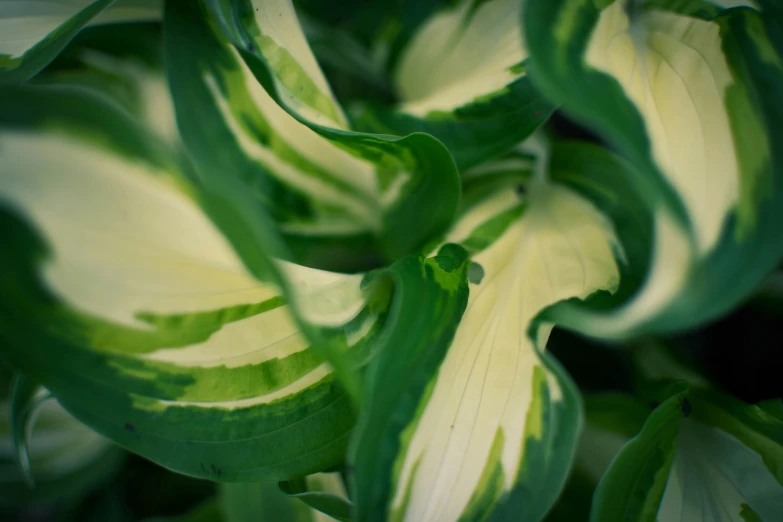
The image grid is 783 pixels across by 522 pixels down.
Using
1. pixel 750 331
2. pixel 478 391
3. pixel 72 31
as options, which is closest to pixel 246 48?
pixel 72 31

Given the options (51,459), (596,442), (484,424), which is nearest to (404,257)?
(484,424)

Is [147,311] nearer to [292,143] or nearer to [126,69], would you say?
[292,143]

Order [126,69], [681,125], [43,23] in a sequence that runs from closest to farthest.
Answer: [681,125] → [43,23] → [126,69]

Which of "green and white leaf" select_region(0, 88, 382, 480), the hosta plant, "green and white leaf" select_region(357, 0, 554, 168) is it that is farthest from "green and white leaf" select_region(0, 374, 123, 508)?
"green and white leaf" select_region(357, 0, 554, 168)

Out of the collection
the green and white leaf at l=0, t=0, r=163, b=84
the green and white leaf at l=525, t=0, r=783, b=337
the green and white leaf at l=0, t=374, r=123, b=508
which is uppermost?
the green and white leaf at l=525, t=0, r=783, b=337

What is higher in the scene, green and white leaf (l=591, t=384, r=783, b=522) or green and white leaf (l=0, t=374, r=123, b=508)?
green and white leaf (l=591, t=384, r=783, b=522)

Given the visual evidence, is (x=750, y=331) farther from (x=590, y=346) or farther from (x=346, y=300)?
(x=346, y=300)

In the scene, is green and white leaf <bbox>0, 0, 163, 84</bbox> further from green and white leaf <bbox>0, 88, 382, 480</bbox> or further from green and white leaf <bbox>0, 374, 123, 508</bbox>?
green and white leaf <bbox>0, 374, 123, 508</bbox>
